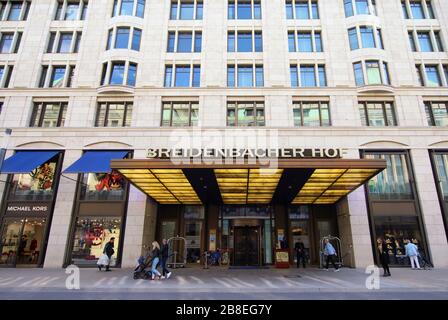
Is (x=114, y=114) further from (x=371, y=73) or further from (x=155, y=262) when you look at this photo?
(x=371, y=73)

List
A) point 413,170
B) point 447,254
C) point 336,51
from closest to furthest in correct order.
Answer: point 447,254, point 413,170, point 336,51

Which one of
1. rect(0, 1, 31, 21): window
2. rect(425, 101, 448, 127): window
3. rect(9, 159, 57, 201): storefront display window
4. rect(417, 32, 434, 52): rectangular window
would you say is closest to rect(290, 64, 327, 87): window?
Answer: rect(425, 101, 448, 127): window

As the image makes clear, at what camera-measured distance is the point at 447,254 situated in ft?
64.3

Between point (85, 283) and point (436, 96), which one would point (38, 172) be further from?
point (436, 96)

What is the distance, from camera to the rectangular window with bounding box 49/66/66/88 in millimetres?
24675

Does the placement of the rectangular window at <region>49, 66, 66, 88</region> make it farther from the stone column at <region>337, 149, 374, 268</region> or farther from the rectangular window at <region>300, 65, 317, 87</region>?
the stone column at <region>337, 149, 374, 268</region>

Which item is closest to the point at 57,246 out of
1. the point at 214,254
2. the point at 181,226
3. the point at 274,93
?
the point at 181,226

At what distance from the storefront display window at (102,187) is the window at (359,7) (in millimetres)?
24721

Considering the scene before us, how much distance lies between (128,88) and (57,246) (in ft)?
43.6

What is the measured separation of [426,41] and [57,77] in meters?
33.3

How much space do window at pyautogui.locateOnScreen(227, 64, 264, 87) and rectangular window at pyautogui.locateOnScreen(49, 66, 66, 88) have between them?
1475 centimetres

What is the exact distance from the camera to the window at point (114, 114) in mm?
23438

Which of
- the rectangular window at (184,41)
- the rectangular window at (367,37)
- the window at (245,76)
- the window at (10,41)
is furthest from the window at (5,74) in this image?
the rectangular window at (367,37)

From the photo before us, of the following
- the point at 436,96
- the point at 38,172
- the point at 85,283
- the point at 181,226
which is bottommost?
the point at 85,283
